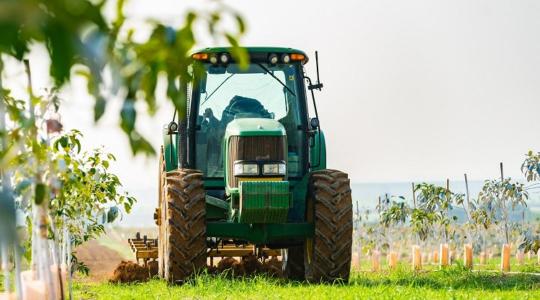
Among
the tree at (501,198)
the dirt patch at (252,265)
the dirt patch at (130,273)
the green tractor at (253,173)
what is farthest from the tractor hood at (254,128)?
the tree at (501,198)

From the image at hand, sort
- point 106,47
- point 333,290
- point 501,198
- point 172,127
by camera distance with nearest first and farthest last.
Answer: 1. point 106,47
2. point 333,290
3. point 172,127
4. point 501,198

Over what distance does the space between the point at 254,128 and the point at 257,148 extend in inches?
8.7

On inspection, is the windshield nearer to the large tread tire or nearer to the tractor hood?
the tractor hood

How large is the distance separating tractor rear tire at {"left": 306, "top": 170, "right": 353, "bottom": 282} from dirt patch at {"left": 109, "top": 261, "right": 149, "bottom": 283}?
3.65m

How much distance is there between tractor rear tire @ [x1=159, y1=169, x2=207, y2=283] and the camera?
9445 mm

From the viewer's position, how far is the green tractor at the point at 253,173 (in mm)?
9492

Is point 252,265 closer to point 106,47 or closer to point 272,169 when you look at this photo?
point 272,169

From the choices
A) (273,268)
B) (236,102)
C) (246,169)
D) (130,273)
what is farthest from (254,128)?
→ (130,273)

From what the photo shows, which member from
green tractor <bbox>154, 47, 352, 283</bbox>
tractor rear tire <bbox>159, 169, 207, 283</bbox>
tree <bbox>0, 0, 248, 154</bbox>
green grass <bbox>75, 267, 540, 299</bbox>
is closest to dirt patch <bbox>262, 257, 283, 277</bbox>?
green tractor <bbox>154, 47, 352, 283</bbox>

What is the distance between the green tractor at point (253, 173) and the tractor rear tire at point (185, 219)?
0.03ft

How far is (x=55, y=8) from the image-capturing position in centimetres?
158

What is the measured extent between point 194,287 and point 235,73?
2530 mm

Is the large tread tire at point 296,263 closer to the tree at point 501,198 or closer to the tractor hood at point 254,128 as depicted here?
the tractor hood at point 254,128

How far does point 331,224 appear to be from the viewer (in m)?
9.64
